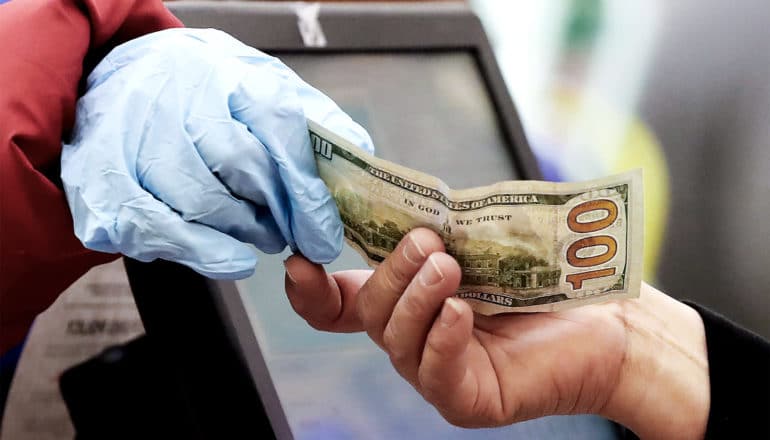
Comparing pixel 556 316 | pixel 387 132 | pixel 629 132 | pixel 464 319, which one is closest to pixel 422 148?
pixel 387 132

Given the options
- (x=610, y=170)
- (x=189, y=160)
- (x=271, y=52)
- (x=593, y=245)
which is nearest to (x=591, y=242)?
(x=593, y=245)

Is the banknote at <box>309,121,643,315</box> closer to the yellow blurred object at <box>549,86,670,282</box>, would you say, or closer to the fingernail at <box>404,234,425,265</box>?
the fingernail at <box>404,234,425,265</box>

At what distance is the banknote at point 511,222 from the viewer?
0.51 metres

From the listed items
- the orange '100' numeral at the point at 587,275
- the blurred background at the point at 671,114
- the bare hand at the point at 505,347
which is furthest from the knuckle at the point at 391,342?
the blurred background at the point at 671,114

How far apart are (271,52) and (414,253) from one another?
1.68 feet

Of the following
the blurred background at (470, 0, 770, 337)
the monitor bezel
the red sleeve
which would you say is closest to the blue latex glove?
the red sleeve

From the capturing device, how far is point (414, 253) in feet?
1.59

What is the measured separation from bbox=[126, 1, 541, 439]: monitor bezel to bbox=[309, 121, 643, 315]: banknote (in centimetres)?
21

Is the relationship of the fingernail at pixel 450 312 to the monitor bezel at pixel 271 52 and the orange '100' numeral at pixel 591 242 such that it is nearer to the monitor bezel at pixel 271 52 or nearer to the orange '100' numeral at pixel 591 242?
the orange '100' numeral at pixel 591 242

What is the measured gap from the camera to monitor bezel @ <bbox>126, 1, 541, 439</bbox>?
663 mm

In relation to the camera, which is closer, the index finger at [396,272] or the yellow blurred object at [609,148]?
the index finger at [396,272]

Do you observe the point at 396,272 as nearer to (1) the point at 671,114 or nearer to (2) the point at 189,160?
(2) the point at 189,160

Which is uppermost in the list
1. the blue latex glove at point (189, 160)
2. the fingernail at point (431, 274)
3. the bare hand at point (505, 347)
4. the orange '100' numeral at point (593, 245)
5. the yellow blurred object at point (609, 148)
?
the blue latex glove at point (189, 160)

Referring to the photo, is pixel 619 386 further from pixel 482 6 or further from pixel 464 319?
pixel 482 6
